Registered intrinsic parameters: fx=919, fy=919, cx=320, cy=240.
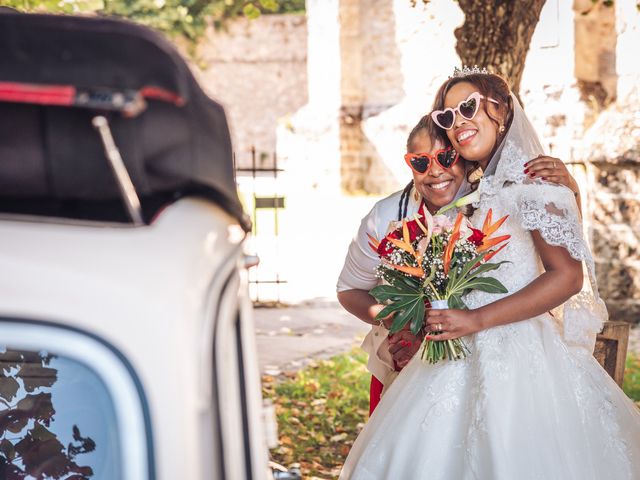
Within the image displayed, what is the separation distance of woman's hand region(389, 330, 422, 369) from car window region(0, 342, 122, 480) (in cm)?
196

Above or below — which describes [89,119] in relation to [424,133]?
below

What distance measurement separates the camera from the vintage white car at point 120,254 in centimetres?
130

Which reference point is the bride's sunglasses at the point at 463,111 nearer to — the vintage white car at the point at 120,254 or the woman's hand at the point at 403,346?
the woman's hand at the point at 403,346

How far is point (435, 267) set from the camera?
10.0 feet

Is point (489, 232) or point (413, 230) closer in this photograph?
point (489, 232)

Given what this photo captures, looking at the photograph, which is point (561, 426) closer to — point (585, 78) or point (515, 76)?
point (515, 76)

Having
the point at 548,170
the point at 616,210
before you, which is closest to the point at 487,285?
the point at 548,170

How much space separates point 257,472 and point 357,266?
2240mm

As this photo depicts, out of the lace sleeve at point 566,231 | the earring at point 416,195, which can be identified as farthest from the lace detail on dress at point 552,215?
the earring at point 416,195

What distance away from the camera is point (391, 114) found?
68.4ft

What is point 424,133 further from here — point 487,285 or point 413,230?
point 487,285

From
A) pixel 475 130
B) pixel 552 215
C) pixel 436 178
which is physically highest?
pixel 475 130

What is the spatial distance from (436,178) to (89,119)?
2.17 meters

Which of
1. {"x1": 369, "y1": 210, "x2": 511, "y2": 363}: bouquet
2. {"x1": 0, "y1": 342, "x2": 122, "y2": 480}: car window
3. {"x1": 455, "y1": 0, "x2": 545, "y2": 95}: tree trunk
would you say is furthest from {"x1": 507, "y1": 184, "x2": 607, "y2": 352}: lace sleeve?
{"x1": 455, "y1": 0, "x2": 545, "y2": 95}: tree trunk
